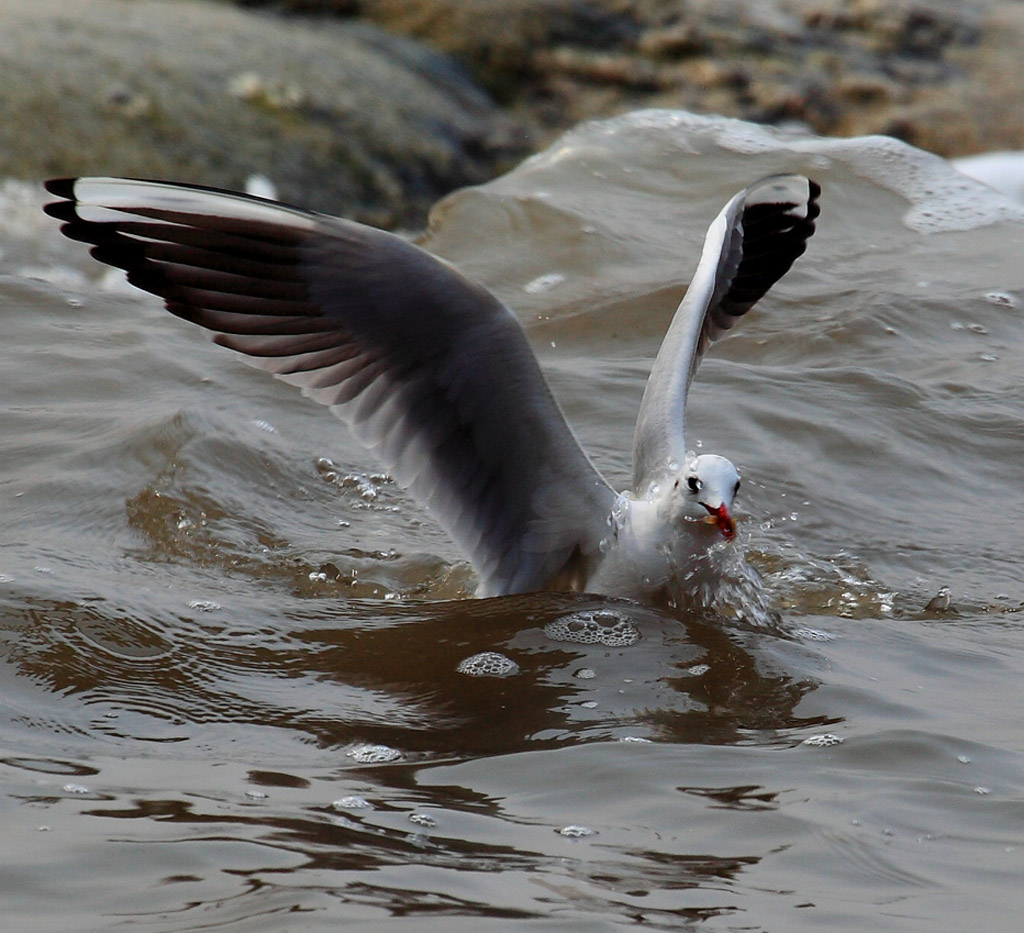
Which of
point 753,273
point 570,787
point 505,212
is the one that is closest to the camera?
point 570,787

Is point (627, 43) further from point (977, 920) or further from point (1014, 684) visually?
point (977, 920)

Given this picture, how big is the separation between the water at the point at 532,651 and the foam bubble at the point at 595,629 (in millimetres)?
13

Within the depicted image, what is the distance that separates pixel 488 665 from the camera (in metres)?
3.65

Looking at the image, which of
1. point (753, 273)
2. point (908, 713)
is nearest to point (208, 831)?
point (908, 713)

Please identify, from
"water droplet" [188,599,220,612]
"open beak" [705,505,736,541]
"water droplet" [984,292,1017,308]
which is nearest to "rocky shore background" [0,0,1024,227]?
"water droplet" [984,292,1017,308]

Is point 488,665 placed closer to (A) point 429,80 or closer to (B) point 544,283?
(B) point 544,283

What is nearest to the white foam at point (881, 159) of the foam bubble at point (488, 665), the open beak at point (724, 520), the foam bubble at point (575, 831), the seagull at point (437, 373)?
the seagull at point (437, 373)

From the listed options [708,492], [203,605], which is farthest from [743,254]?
[203,605]

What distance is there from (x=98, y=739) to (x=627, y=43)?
381 inches

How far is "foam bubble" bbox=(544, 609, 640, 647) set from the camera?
150 inches

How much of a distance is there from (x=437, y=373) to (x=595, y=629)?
2.51ft

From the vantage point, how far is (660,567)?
4.00 m

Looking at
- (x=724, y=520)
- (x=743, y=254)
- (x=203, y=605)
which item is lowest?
(x=203, y=605)

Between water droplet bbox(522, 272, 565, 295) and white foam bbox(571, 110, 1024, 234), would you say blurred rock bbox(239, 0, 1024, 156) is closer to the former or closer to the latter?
white foam bbox(571, 110, 1024, 234)
